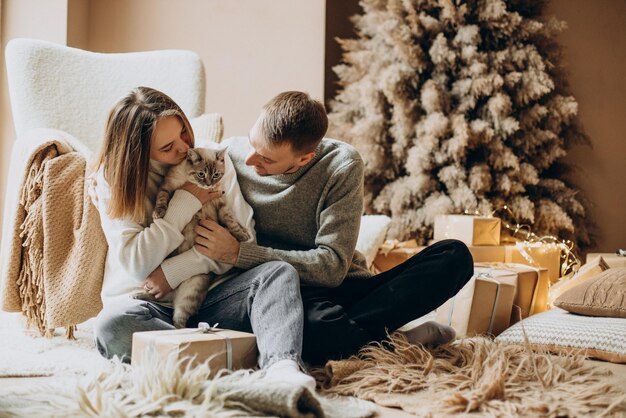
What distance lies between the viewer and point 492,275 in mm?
2180

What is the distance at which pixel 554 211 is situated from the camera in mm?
2875

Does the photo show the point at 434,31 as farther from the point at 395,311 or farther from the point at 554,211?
the point at 395,311

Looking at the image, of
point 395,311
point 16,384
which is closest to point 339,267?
point 395,311

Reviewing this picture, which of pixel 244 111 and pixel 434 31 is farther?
pixel 244 111

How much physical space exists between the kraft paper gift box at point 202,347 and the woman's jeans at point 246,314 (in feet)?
0.13

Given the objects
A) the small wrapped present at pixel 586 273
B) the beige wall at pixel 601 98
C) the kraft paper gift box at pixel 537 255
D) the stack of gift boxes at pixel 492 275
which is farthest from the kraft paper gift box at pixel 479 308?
the beige wall at pixel 601 98

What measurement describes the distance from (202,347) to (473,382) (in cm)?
57

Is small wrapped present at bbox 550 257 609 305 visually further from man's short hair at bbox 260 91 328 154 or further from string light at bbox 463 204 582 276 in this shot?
man's short hair at bbox 260 91 328 154

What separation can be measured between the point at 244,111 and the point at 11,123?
1036 millimetres

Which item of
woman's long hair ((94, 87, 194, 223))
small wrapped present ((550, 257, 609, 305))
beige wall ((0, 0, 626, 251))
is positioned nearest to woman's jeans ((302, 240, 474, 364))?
woman's long hair ((94, 87, 194, 223))

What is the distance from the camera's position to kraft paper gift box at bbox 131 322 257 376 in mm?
1328

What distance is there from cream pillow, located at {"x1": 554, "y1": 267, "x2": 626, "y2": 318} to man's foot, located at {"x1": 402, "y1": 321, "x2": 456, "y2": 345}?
53 centimetres

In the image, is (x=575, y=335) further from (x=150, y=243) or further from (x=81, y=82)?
(x=81, y=82)

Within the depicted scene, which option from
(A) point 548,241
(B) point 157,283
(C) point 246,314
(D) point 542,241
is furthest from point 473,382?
(A) point 548,241
